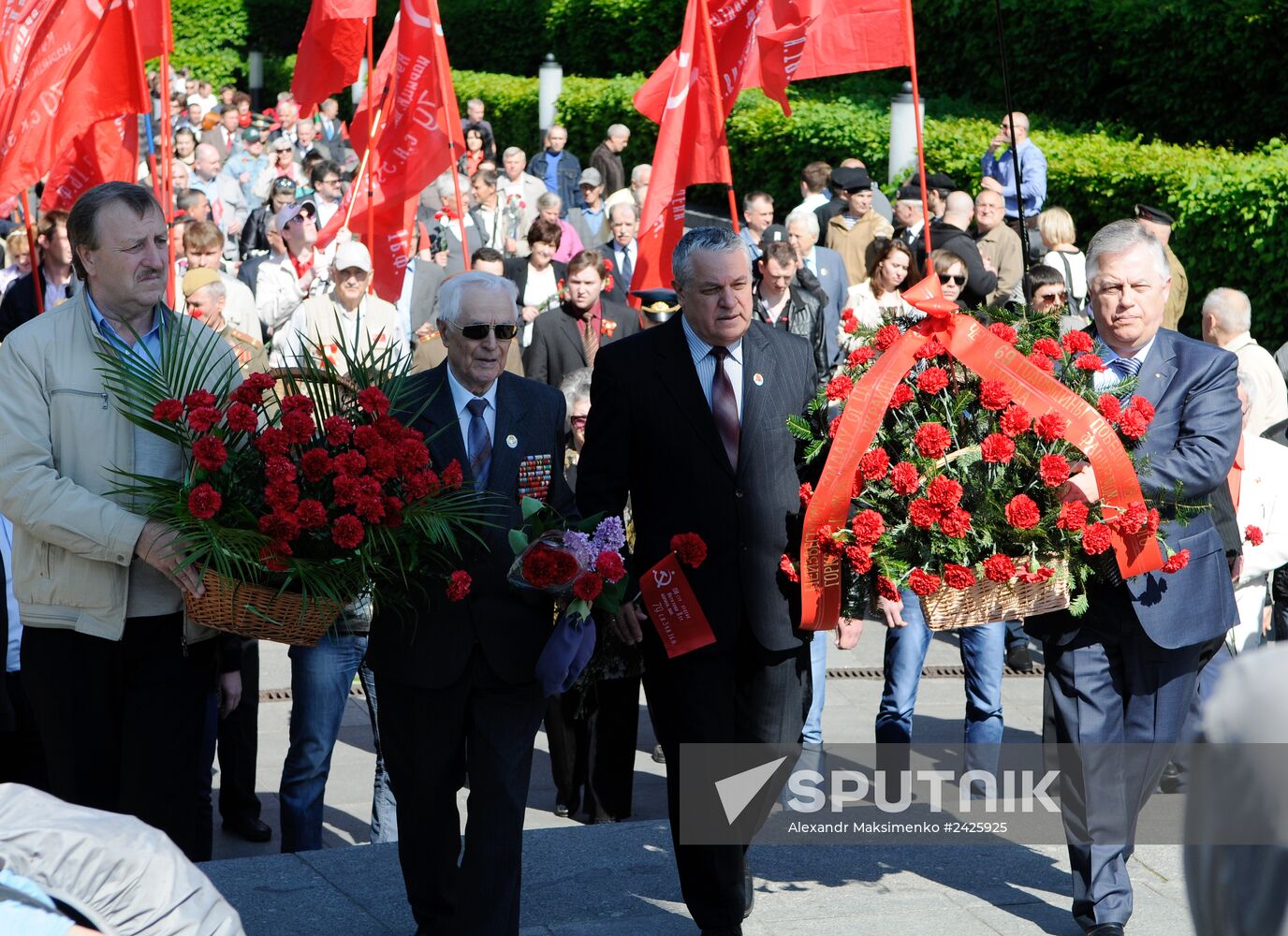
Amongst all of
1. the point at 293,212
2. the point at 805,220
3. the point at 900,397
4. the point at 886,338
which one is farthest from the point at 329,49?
the point at 900,397

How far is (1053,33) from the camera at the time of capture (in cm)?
1906

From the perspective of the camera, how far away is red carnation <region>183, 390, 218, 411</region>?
4.29m

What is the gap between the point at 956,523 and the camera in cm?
447

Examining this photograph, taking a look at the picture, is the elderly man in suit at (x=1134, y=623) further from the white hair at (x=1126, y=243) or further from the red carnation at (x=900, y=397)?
the red carnation at (x=900, y=397)

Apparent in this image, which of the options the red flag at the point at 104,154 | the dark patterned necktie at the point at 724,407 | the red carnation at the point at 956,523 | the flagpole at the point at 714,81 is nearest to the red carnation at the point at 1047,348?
the red carnation at the point at 956,523

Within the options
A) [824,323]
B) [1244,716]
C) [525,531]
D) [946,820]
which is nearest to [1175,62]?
[824,323]

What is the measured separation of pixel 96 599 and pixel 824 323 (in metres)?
6.82

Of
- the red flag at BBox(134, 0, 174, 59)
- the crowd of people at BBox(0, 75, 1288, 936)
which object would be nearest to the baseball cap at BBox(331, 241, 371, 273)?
the red flag at BBox(134, 0, 174, 59)

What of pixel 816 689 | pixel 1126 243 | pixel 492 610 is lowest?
pixel 816 689

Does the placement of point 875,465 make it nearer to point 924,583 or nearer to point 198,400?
point 924,583

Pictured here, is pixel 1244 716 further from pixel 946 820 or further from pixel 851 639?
pixel 946 820

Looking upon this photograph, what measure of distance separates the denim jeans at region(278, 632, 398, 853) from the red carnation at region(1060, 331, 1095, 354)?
269 cm

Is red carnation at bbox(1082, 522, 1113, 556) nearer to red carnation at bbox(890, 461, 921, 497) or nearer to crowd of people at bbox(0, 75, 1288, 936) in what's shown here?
crowd of people at bbox(0, 75, 1288, 936)

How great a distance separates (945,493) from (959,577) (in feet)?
0.78
